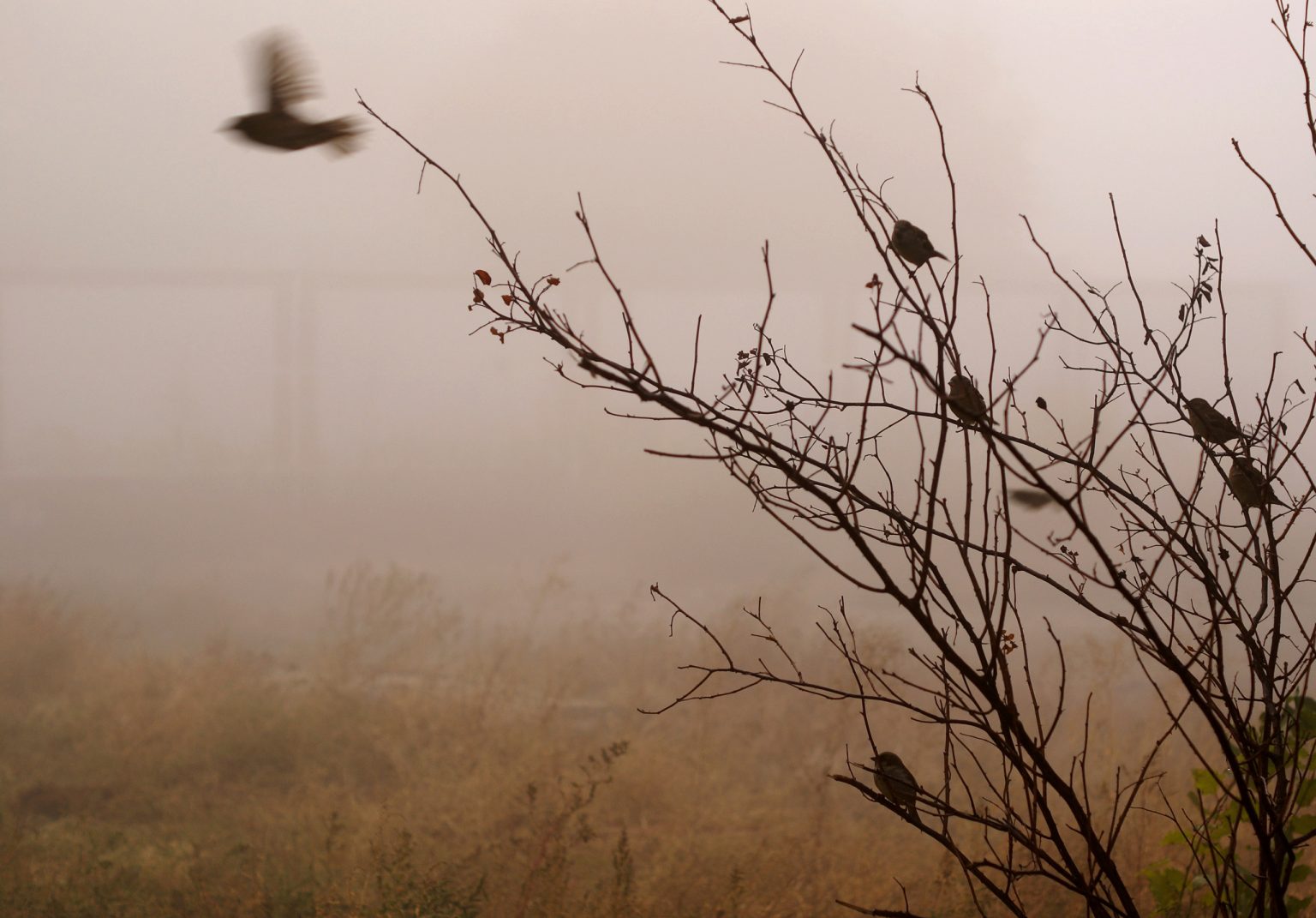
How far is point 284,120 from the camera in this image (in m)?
0.82

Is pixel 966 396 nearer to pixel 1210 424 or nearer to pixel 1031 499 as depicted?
pixel 1031 499

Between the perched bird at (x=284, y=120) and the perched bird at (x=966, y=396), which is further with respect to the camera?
the perched bird at (x=284, y=120)

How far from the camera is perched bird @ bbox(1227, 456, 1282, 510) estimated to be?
75 centimetres

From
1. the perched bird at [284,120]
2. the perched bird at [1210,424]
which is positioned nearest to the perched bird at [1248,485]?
the perched bird at [1210,424]

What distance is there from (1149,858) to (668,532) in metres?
6.31

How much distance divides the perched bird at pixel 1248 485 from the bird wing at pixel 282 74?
835mm

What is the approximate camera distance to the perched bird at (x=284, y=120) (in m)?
0.81

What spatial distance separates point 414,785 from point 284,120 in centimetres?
268

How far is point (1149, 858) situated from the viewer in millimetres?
2279

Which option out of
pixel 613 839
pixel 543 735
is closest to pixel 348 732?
pixel 543 735

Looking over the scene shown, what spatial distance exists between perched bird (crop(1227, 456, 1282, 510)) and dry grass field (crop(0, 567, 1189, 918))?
3.77 feet

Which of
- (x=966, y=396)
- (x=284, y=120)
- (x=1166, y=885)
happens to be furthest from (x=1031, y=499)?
(x=1166, y=885)

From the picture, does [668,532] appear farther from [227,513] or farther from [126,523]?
[126,523]

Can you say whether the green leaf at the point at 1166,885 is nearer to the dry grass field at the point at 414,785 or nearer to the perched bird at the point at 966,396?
the dry grass field at the point at 414,785
